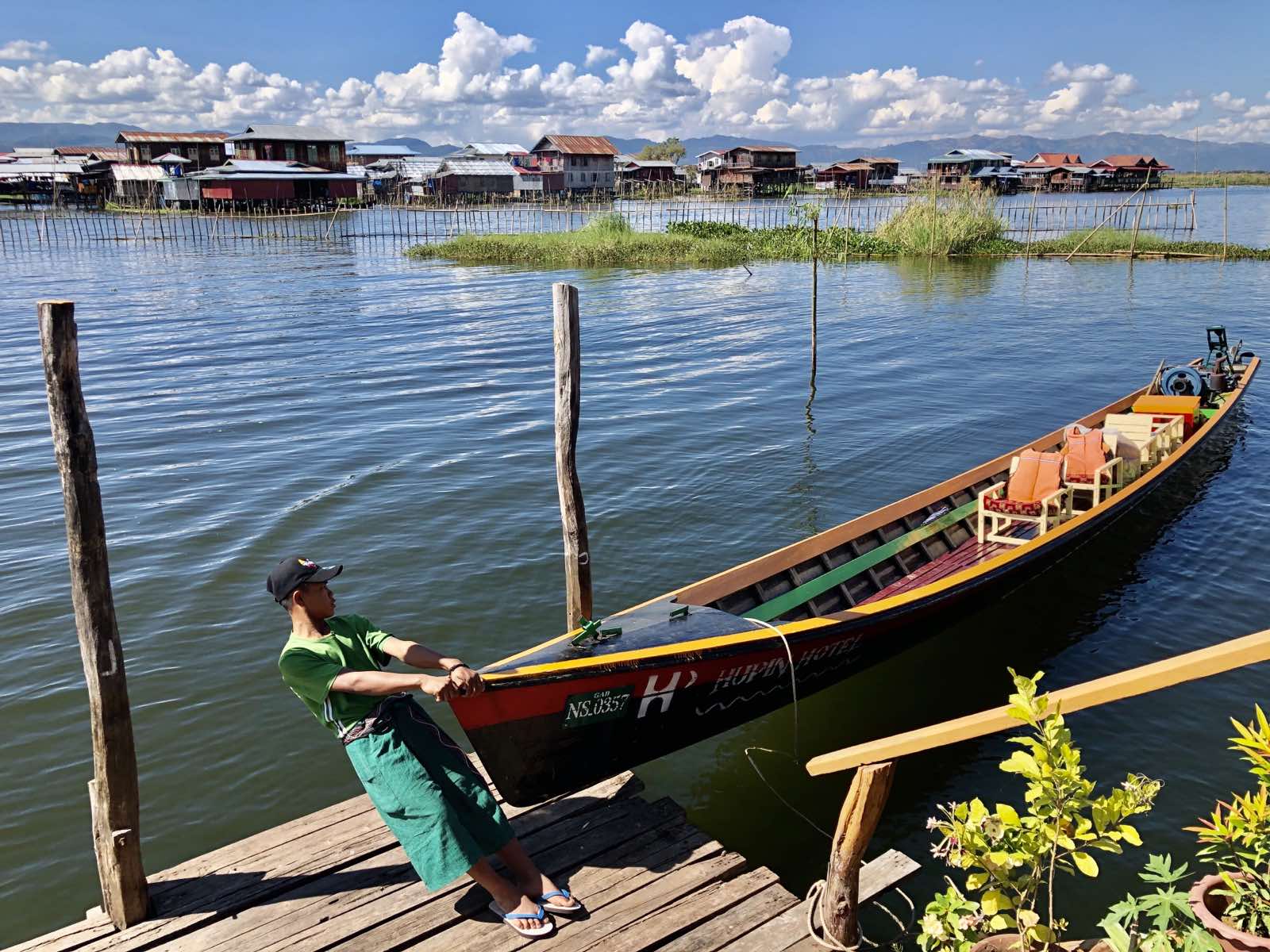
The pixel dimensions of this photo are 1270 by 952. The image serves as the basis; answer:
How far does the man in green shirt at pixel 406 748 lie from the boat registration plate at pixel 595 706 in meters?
0.70

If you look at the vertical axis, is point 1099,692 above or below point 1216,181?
below

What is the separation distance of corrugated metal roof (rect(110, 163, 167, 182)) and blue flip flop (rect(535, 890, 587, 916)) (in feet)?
257

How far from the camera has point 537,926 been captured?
452 cm

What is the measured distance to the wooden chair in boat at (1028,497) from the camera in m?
9.56

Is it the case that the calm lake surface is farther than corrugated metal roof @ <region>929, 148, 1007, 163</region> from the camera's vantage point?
No

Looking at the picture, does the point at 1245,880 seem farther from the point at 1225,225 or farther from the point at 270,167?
the point at 270,167

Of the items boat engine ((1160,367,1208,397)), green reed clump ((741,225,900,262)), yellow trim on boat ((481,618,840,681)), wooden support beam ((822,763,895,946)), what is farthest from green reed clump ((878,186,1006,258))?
wooden support beam ((822,763,895,946))

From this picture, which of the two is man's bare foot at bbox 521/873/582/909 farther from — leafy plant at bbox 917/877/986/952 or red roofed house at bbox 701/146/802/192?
red roofed house at bbox 701/146/802/192

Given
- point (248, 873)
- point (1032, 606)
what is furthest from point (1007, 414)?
point (248, 873)

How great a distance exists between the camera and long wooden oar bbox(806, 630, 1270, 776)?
272 centimetres

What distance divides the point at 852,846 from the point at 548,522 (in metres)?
8.32

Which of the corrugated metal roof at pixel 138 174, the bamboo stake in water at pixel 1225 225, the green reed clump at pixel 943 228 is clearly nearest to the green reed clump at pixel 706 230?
the green reed clump at pixel 943 228

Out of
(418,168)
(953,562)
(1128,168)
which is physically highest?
(418,168)

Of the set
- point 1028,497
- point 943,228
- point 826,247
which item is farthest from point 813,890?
point 943,228
